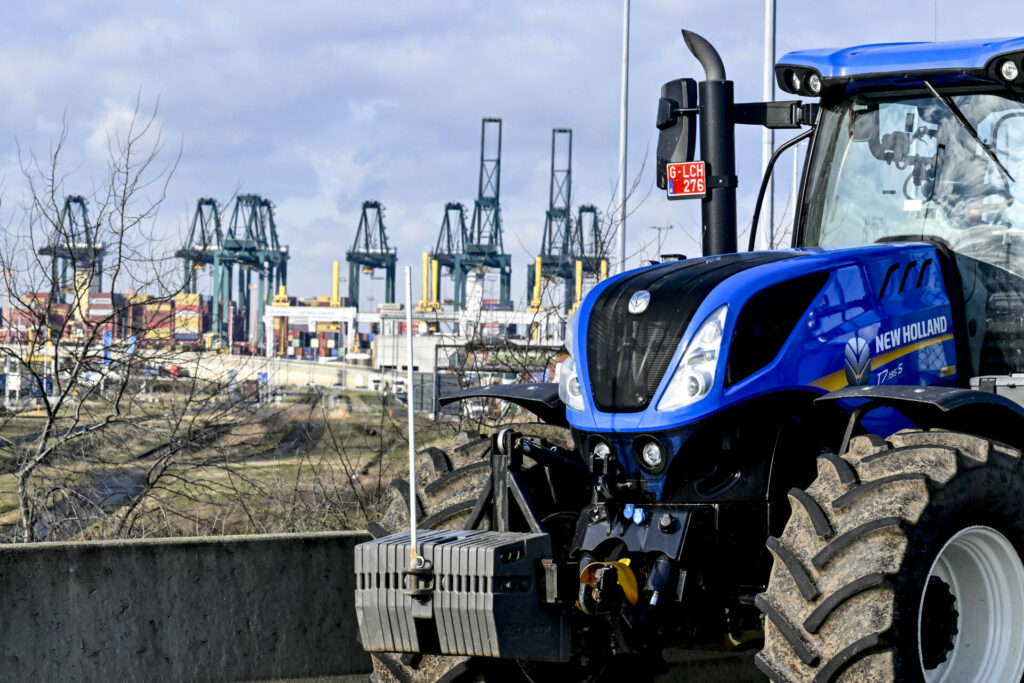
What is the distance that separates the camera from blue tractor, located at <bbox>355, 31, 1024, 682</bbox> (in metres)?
4.80

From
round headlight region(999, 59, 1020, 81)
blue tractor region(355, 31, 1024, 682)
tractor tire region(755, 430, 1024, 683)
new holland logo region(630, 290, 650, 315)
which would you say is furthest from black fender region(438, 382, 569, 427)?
round headlight region(999, 59, 1020, 81)

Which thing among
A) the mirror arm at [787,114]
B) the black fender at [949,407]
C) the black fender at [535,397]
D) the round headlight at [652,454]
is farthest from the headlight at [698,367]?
the mirror arm at [787,114]

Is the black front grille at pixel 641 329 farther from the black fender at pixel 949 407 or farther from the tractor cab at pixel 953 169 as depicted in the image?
the tractor cab at pixel 953 169

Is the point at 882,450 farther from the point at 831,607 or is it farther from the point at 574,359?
the point at 574,359

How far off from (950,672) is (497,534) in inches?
Answer: 72.2

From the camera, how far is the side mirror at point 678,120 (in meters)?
6.19

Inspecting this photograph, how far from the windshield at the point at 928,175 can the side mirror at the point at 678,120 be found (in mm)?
943

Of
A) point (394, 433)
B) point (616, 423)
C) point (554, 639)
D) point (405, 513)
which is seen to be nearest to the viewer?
point (554, 639)

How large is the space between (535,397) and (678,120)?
1.44 meters

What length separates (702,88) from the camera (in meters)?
6.25

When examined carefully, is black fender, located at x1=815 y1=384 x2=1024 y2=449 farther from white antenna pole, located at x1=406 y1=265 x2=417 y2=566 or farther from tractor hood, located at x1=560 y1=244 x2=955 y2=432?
white antenna pole, located at x1=406 y1=265 x2=417 y2=566

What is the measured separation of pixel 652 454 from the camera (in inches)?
213

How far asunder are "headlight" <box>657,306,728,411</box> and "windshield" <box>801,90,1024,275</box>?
152 centimetres

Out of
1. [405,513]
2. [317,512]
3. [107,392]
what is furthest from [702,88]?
[107,392]
